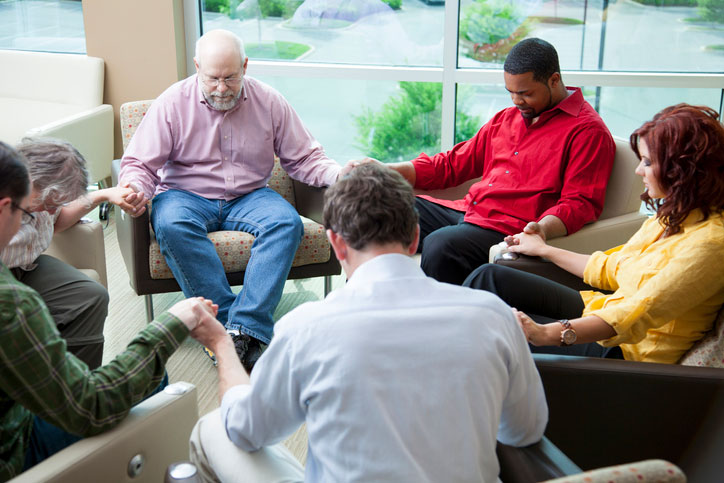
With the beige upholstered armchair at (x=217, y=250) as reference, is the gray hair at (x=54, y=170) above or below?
above

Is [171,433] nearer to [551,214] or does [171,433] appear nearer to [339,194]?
[339,194]

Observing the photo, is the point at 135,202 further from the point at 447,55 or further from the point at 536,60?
the point at 447,55

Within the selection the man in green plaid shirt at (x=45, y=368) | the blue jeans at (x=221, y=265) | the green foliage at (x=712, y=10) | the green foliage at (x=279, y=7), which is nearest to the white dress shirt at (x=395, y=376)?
the man in green plaid shirt at (x=45, y=368)

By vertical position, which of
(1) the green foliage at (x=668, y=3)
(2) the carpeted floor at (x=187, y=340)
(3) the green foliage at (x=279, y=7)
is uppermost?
(1) the green foliage at (x=668, y=3)

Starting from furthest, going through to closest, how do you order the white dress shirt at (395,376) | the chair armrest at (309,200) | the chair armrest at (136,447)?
the chair armrest at (309,200) → the chair armrest at (136,447) → the white dress shirt at (395,376)

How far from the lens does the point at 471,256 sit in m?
2.74

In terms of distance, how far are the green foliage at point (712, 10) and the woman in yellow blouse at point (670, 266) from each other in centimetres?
258

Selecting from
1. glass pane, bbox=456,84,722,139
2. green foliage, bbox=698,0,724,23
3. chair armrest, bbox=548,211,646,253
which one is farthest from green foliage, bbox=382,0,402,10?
chair armrest, bbox=548,211,646,253

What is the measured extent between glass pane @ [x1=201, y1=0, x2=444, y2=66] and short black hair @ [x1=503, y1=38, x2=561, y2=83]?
1.64m

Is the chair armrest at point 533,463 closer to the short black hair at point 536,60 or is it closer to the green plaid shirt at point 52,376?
the green plaid shirt at point 52,376

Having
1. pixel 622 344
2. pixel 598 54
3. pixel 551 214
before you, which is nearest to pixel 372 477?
pixel 622 344

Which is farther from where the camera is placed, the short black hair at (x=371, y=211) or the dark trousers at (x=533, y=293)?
the dark trousers at (x=533, y=293)

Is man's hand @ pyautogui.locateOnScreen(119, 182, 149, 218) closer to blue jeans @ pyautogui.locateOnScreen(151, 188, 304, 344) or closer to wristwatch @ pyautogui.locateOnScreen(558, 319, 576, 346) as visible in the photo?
blue jeans @ pyautogui.locateOnScreen(151, 188, 304, 344)

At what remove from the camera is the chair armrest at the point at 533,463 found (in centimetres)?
128
